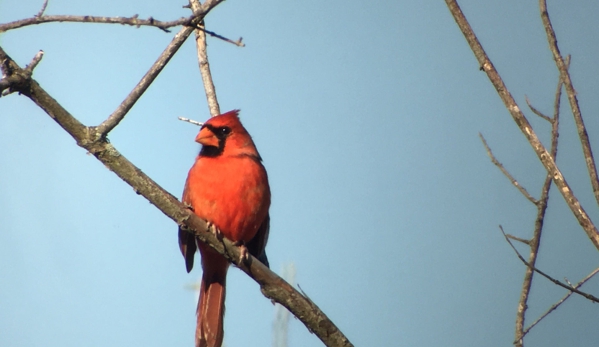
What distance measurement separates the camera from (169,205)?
2348 mm

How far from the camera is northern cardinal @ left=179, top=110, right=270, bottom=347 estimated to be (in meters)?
3.08

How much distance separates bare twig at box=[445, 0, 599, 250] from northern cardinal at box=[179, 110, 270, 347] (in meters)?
1.19

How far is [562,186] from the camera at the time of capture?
2.17m

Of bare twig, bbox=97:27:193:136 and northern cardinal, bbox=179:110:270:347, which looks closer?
bare twig, bbox=97:27:193:136

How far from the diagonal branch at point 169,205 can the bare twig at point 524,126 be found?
0.86m

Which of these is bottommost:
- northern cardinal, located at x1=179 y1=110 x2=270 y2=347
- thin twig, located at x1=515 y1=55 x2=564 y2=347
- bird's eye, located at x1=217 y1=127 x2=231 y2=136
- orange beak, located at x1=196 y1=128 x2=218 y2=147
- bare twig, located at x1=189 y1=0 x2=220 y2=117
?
thin twig, located at x1=515 y1=55 x2=564 y2=347

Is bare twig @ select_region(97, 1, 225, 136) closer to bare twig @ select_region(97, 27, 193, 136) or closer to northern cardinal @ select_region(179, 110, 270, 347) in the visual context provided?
bare twig @ select_region(97, 27, 193, 136)

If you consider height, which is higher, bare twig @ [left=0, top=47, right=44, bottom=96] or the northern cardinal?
the northern cardinal

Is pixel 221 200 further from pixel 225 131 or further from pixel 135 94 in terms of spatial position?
pixel 135 94

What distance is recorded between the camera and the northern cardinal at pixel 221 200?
3084mm

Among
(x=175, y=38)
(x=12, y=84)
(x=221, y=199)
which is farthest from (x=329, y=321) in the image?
(x=12, y=84)

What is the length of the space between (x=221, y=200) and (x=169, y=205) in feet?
2.40

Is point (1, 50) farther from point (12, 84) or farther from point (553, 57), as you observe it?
point (553, 57)

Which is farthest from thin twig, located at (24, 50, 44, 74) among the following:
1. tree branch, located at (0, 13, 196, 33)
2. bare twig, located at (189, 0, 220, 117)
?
bare twig, located at (189, 0, 220, 117)
